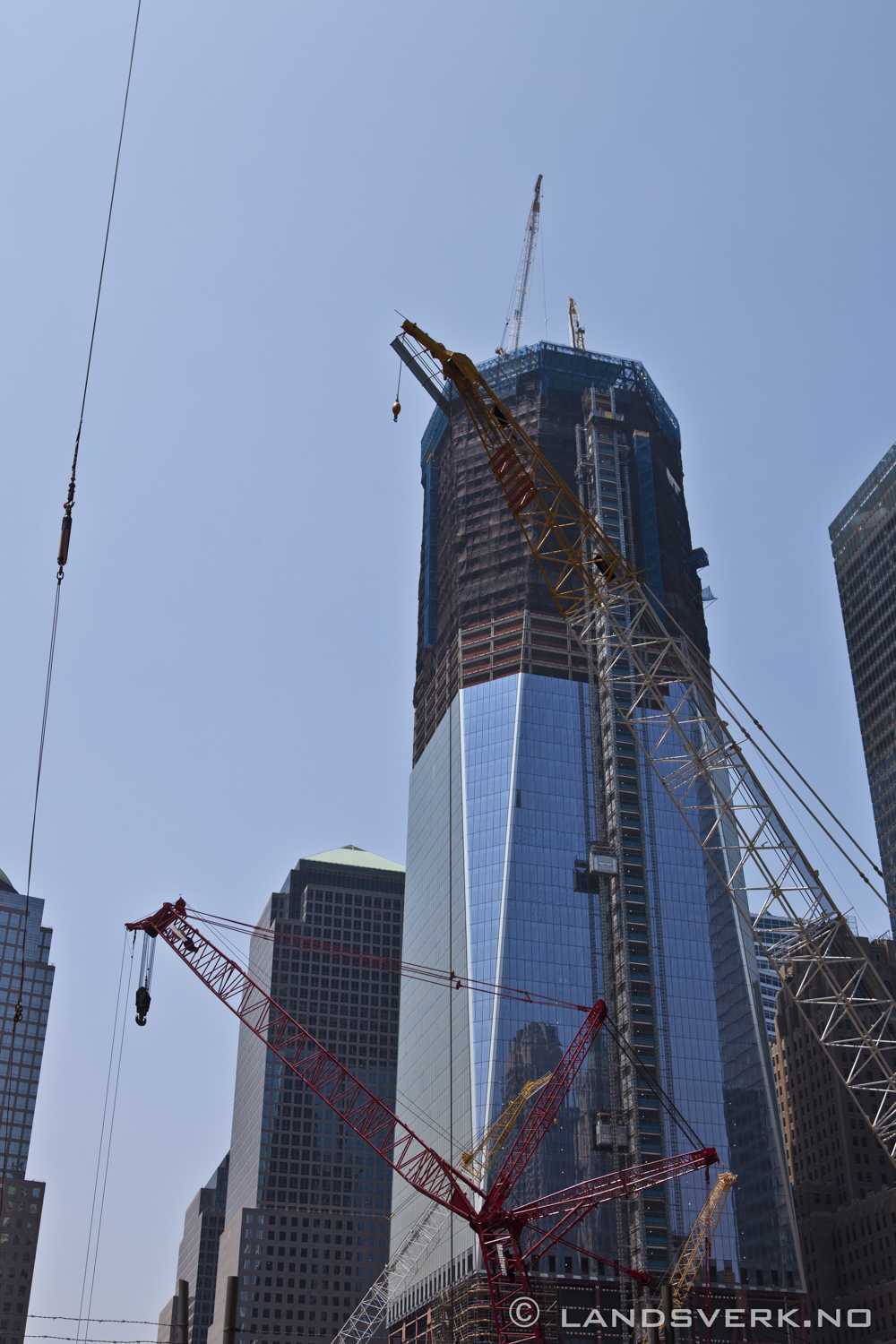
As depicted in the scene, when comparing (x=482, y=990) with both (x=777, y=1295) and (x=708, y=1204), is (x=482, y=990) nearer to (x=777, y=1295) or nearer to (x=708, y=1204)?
(x=708, y=1204)

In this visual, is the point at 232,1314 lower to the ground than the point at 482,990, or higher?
lower

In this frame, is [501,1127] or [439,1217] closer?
[501,1127]

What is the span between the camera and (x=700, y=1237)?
150 m

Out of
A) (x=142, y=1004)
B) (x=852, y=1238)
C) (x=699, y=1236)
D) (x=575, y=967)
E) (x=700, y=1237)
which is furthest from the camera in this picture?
(x=852, y=1238)

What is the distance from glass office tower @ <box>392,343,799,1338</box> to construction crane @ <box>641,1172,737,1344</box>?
265 centimetres

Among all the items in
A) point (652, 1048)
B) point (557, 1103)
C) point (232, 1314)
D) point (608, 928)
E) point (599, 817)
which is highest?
point (599, 817)

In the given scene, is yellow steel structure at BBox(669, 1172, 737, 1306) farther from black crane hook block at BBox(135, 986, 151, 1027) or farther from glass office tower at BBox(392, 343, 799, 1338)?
black crane hook block at BBox(135, 986, 151, 1027)

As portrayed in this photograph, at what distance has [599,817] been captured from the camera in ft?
588

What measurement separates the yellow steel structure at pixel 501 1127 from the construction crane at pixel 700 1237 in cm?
2200

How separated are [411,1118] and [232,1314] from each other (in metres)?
166

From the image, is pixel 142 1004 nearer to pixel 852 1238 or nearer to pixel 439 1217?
pixel 439 1217

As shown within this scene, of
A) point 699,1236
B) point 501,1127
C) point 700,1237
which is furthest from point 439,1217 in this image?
point 699,1236

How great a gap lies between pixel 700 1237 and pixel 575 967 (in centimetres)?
3395

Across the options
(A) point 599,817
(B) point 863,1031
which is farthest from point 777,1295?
(B) point 863,1031
